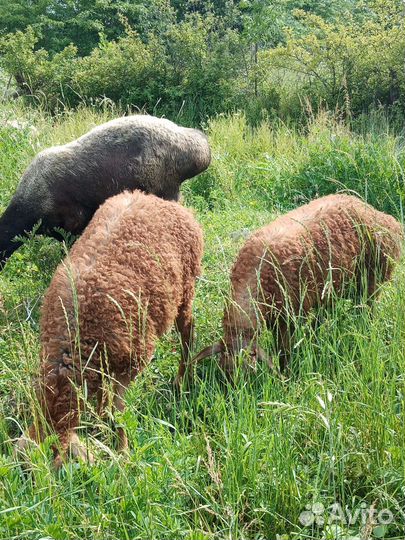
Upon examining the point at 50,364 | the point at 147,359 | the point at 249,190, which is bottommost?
the point at 249,190

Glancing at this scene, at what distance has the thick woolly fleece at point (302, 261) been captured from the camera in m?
4.07

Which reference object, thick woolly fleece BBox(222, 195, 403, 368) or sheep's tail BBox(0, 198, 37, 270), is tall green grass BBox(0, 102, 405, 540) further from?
sheep's tail BBox(0, 198, 37, 270)

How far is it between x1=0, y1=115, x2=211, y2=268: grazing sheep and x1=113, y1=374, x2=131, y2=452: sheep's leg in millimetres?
3004

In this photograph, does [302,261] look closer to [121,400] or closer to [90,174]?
[121,400]

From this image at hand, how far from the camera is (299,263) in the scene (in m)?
4.32

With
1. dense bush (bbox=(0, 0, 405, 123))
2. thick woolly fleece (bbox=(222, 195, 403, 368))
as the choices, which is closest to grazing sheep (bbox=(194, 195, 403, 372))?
thick woolly fleece (bbox=(222, 195, 403, 368))

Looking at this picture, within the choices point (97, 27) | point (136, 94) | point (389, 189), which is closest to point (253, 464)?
point (389, 189)

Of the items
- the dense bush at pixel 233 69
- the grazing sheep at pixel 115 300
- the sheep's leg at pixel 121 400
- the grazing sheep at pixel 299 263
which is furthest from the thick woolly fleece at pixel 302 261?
the dense bush at pixel 233 69

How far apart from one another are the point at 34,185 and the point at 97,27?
15.1m

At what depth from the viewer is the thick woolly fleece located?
407 cm

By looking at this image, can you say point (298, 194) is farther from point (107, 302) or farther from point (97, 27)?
point (97, 27)

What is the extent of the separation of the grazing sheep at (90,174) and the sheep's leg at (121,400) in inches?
118

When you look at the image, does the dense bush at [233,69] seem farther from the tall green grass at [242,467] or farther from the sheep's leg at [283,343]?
the tall green grass at [242,467]

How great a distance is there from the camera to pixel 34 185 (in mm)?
6281
